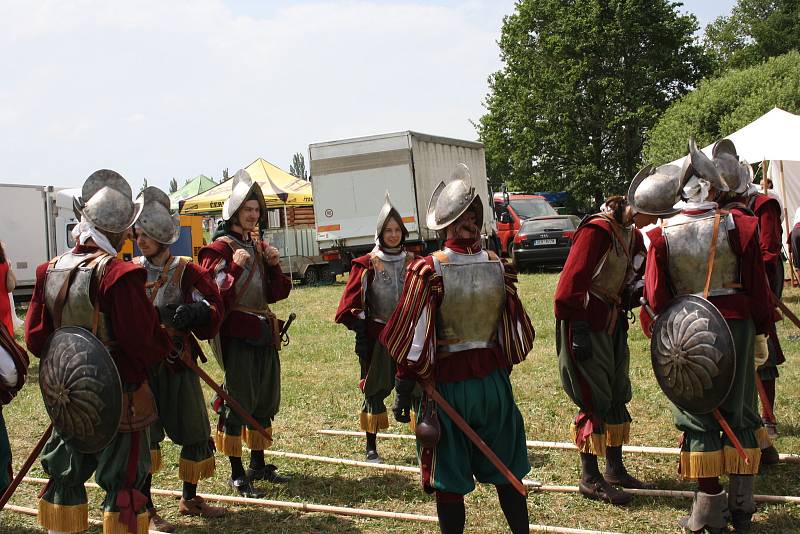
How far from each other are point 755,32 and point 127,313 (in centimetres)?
5389

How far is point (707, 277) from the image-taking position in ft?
14.7

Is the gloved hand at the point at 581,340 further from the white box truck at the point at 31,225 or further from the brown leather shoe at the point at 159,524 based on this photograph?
the white box truck at the point at 31,225

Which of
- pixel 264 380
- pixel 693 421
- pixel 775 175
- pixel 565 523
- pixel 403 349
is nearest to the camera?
pixel 403 349

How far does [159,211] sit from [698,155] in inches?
124

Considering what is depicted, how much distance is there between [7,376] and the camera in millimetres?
4562

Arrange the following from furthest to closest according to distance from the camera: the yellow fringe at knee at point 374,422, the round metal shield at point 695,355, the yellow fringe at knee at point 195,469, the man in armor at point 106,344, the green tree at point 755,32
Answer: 1. the green tree at point 755,32
2. the yellow fringe at knee at point 374,422
3. the yellow fringe at knee at point 195,469
4. the round metal shield at point 695,355
5. the man in armor at point 106,344

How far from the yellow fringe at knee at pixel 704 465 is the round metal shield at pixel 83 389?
2878mm

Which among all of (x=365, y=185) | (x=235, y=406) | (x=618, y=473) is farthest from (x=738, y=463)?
(x=365, y=185)

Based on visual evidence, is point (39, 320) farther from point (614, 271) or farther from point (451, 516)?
point (614, 271)

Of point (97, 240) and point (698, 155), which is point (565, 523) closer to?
point (698, 155)

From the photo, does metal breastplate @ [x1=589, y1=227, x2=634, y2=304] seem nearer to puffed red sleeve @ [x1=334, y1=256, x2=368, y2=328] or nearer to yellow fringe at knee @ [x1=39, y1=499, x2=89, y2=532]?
puffed red sleeve @ [x1=334, y1=256, x2=368, y2=328]

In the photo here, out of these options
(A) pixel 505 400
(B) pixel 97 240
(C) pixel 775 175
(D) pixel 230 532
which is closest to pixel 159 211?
(B) pixel 97 240

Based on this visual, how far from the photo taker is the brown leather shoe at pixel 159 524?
507 centimetres

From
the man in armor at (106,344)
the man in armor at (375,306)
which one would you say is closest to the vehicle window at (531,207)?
the man in armor at (375,306)
